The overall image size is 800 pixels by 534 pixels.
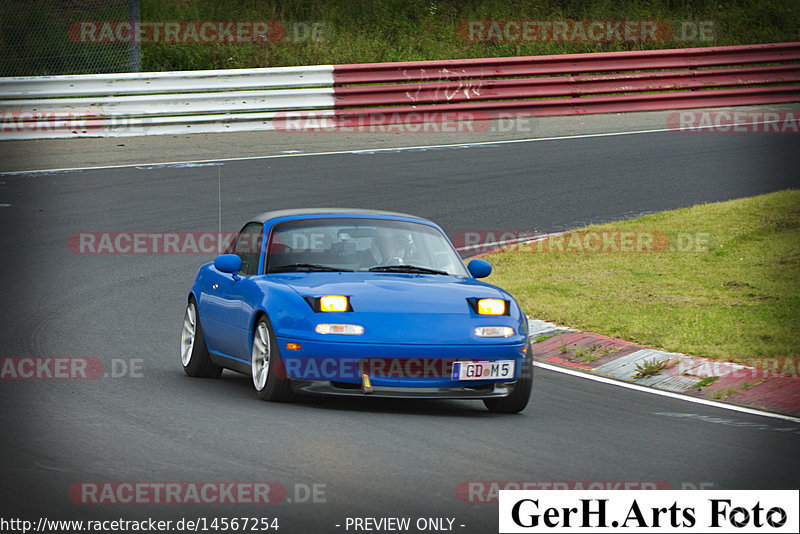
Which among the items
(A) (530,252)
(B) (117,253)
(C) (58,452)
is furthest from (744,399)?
Answer: (B) (117,253)

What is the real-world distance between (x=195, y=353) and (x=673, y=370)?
3711 millimetres

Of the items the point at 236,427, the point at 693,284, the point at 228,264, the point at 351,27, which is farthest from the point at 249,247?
the point at 351,27

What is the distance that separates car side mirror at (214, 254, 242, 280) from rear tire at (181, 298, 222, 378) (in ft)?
2.75

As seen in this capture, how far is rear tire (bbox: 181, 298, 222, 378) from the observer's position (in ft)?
31.8

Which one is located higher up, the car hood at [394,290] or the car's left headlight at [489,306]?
the car hood at [394,290]

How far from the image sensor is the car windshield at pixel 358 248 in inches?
355

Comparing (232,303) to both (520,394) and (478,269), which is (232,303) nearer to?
(478,269)

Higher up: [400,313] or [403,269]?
[403,269]

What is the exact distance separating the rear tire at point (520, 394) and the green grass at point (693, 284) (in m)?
2.47

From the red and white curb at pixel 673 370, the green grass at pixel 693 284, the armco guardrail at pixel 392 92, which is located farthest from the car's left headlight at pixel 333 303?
the armco guardrail at pixel 392 92

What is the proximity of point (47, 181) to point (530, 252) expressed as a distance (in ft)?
→ 24.2

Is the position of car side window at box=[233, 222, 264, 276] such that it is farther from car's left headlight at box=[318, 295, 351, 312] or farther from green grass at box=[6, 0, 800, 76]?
green grass at box=[6, 0, 800, 76]

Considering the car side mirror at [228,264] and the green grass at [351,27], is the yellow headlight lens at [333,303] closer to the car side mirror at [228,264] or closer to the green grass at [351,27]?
the car side mirror at [228,264]

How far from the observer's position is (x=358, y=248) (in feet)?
29.8
